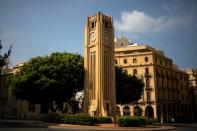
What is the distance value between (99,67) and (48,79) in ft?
31.0

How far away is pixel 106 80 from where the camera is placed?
4712cm

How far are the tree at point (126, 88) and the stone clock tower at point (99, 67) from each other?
4526 millimetres

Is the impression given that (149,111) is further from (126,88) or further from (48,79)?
(48,79)

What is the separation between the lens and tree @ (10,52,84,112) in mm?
43816

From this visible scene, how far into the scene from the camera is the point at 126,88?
168 feet

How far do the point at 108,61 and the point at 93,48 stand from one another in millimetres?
3846

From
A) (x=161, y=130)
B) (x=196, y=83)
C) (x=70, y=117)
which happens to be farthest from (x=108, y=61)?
(x=196, y=83)

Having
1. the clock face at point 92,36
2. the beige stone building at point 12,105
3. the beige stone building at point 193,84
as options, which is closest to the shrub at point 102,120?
the clock face at point 92,36

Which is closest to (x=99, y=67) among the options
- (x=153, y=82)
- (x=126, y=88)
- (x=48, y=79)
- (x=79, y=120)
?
(x=126, y=88)

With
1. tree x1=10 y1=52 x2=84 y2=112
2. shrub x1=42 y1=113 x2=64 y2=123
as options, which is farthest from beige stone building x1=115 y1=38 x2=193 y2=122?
shrub x1=42 y1=113 x2=64 y2=123

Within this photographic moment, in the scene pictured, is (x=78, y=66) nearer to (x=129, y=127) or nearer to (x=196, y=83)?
(x=129, y=127)

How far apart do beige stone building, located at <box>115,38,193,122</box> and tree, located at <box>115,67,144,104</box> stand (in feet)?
47.3

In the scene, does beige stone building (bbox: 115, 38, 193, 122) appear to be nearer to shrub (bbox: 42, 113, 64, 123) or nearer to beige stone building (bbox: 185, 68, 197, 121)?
beige stone building (bbox: 185, 68, 197, 121)

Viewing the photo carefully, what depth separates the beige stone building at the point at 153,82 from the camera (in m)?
67.8
